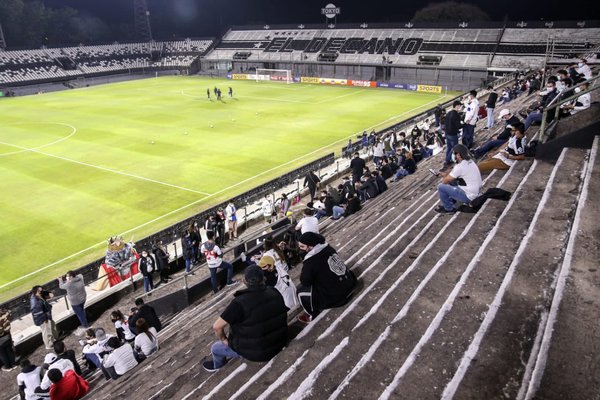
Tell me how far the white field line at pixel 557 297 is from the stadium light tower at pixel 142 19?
103 metres

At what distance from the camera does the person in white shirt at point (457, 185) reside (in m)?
8.62

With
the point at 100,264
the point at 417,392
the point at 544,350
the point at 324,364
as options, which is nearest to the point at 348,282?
the point at 324,364

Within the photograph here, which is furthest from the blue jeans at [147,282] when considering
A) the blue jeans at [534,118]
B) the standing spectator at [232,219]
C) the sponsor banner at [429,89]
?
the sponsor banner at [429,89]

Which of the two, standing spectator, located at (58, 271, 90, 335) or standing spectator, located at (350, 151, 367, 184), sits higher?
standing spectator, located at (350, 151, 367, 184)

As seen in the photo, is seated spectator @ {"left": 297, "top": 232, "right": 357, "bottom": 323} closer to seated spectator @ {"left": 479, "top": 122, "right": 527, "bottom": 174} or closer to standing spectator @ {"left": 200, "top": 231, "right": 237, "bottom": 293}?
standing spectator @ {"left": 200, "top": 231, "right": 237, "bottom": 293}

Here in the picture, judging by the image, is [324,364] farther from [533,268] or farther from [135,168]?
[135,168]

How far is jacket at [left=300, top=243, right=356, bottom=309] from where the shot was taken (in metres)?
5.94

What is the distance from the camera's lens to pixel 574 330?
4.82 meters

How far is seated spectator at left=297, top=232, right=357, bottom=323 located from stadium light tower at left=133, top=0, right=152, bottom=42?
10286cm

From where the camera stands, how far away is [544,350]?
4594 millimetres

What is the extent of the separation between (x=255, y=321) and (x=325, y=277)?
126 cm

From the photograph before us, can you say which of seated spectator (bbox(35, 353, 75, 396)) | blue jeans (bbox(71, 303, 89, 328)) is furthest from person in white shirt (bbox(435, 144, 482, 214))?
blue jeans (bbox(71, 303, 89, 328))

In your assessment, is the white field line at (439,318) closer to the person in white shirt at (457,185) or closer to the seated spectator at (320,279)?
the person in white shirt at (457,185)

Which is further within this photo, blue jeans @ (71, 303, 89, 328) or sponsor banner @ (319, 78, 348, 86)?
sponsor banner @ (319, 78, 348, 86)
